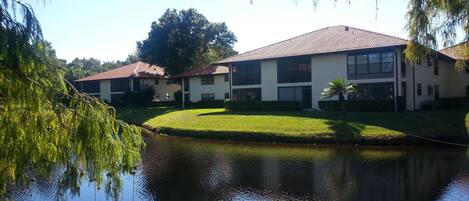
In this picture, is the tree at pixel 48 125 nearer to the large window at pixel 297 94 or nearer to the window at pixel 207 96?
the large window at pixel 297 94

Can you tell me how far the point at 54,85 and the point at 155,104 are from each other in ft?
174

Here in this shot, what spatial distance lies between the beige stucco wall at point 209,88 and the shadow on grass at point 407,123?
17.6 meters

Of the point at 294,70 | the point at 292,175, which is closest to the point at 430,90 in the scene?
the point at 294,70

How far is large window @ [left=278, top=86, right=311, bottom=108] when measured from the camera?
40.2 meters

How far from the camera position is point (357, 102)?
3503cm

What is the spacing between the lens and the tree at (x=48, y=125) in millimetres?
4816

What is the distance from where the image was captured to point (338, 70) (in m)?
38.0

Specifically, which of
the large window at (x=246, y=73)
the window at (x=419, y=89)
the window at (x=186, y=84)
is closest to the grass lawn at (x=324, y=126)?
the window at (x=419, y=89)

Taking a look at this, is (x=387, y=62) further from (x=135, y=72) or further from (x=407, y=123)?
(x=135, y=72)

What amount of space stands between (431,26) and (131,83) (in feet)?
A: 169

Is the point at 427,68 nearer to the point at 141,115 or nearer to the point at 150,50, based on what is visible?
the point at 141,115

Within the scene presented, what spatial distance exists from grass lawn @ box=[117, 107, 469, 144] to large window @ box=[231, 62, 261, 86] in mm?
7411

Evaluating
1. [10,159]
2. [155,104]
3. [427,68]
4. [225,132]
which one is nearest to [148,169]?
[225,132]

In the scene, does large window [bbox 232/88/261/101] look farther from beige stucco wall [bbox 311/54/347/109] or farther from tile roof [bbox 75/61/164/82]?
tile roof [bbox 75/61/164/82]
